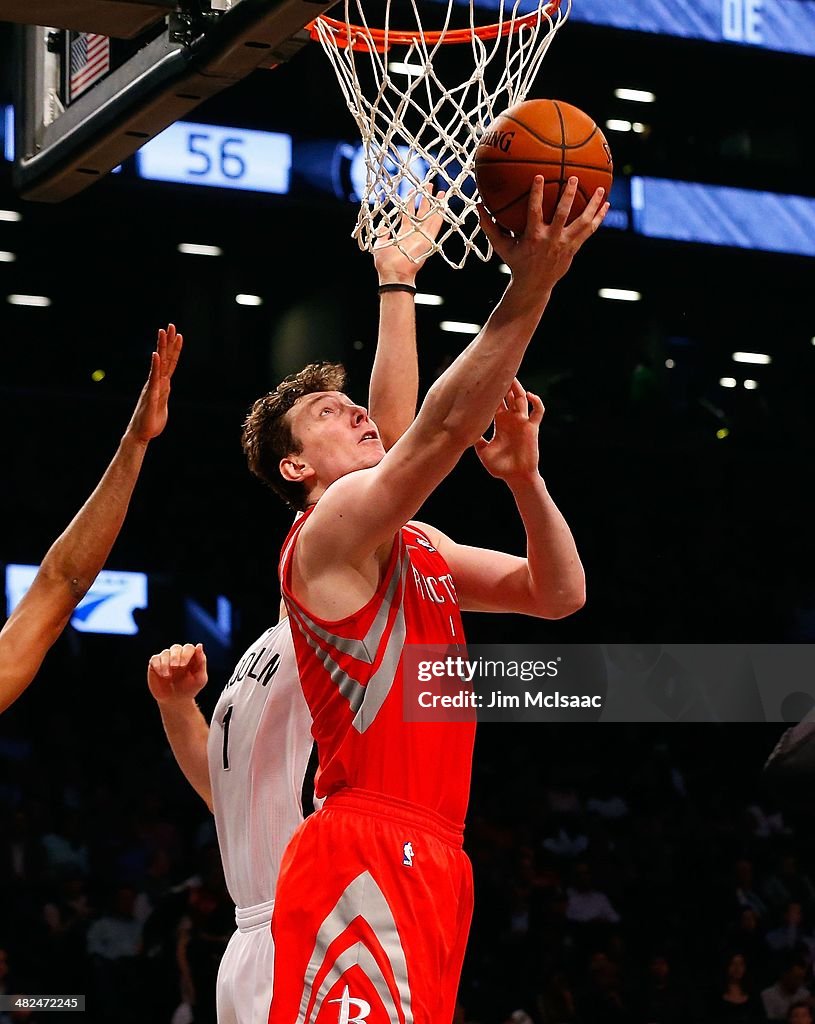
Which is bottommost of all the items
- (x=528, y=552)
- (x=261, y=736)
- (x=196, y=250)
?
(x=261, y=736)

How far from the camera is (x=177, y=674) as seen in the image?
3.99 meters

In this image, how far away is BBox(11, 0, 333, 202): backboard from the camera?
10.3 feet

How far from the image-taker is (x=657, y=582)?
43.9 feet

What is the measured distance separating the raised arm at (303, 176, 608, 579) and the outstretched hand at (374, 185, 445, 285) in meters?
1.14

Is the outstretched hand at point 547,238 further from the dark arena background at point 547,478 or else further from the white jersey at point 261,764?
the dark arena background at point 547,478

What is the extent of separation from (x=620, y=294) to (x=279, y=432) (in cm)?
1009

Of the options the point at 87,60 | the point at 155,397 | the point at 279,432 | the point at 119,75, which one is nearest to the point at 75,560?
the point at 155,397

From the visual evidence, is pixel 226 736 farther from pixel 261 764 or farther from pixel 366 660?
pixel 366 660

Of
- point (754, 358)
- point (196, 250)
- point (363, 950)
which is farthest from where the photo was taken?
point (754, 358)

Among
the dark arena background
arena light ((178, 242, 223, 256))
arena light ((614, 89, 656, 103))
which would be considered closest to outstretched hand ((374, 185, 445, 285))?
the dark arena background

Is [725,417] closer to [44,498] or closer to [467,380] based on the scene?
[44,498]

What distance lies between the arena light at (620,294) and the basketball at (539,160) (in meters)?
10.4

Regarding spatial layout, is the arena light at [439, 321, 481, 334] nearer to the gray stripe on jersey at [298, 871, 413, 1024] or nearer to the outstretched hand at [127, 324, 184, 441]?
the outstretched hand at [127, 324, 184, 441]

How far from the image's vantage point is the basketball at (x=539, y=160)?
2.69 m
